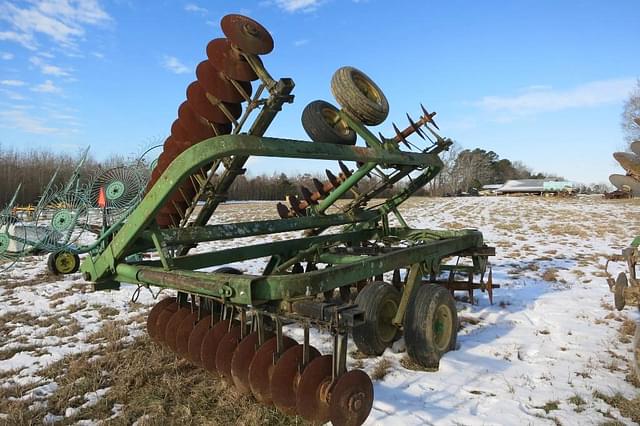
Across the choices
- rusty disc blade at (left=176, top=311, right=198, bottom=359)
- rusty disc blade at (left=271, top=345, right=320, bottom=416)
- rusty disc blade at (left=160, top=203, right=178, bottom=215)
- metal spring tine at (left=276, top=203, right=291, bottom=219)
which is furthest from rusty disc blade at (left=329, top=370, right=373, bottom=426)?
metal spring tine at (left=276, top=203, right=291, bottom=219)

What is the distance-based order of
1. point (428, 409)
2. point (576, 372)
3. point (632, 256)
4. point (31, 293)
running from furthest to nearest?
point (31, 293)
point (632, 256)
point (576, 372)
point (428, 409)

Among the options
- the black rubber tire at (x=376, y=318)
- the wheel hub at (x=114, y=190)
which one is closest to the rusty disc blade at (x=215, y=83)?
the black rubber tire at (x=376, y=318)

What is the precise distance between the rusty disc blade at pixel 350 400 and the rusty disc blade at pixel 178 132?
2677 mm

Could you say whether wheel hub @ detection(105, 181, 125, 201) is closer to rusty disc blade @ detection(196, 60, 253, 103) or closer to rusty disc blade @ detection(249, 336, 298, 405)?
rusty disc blade @ detection(196, 60, 253, 103)

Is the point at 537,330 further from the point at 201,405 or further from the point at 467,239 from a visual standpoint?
the point at 201,405

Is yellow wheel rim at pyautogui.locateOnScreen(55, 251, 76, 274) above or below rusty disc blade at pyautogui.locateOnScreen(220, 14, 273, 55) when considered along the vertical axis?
below

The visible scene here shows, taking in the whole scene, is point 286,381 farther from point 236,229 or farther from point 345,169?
point 345,169

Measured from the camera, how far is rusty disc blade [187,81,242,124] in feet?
12.9

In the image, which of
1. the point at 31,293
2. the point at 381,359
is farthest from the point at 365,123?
the point at 31,293

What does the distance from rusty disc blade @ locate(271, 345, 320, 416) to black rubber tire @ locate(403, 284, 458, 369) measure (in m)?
1.51

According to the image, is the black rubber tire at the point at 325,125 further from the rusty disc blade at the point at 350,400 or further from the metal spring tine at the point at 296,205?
the rusty disc blade at the point at 350,400

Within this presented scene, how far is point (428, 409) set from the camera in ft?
10.5

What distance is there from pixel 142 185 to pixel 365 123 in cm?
513

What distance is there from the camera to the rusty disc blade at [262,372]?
9.27 ft
